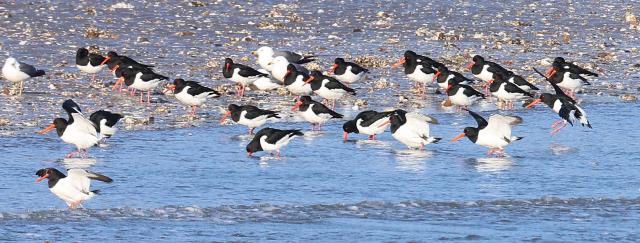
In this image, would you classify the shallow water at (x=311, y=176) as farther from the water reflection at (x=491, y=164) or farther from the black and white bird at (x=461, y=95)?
the black and white bird at (x=461, y=95)

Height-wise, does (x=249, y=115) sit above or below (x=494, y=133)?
above

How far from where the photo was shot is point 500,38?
2967cm

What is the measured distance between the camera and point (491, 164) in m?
16.5

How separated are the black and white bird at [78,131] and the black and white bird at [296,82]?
5829mm

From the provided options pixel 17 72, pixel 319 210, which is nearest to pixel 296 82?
pixel 17 72

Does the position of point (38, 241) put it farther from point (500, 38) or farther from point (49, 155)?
point (500, 38)

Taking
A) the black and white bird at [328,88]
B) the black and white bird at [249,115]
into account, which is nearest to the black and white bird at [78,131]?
the black and white bird at [249,115]

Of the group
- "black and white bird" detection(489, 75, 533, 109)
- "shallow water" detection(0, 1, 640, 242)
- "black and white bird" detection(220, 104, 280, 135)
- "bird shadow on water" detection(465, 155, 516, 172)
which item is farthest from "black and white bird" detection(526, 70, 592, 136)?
"black and white bird" detection(220, 104, 280, 135)

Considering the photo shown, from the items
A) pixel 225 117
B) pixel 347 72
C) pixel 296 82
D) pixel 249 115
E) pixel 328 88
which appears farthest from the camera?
pixel 347 72

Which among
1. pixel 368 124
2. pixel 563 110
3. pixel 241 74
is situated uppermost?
pixel 241 74

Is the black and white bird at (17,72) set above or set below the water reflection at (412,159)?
above

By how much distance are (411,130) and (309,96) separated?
2.84 meters

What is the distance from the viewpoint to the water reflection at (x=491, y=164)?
16141 millimetres

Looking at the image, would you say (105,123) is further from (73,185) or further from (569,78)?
(569,78)
